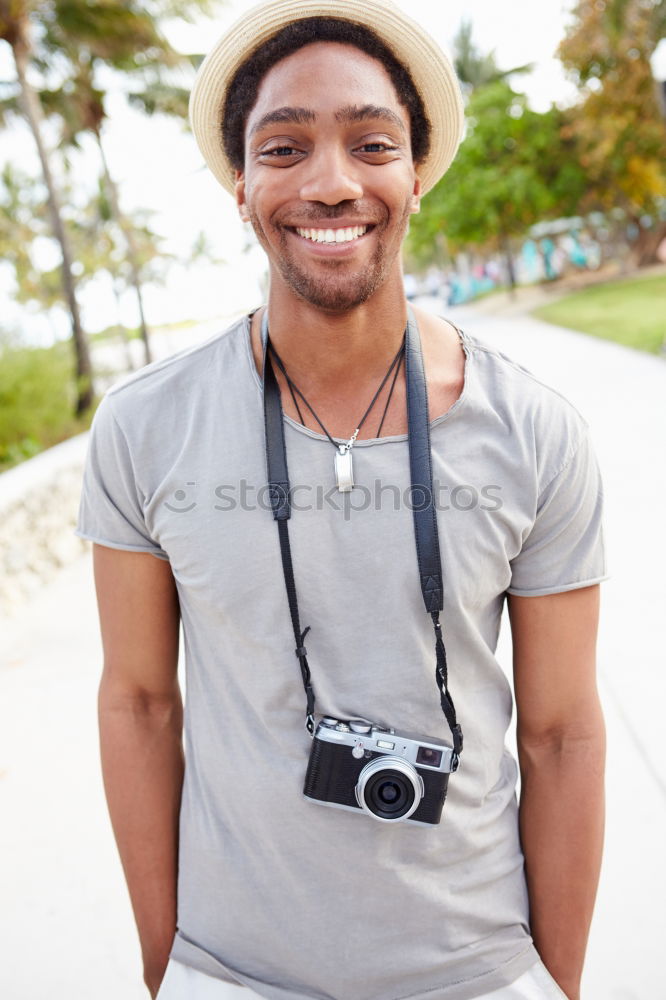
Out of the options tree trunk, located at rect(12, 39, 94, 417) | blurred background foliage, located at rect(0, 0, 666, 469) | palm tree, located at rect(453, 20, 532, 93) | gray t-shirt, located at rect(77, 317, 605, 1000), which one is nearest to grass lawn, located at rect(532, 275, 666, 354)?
blurred background foliage, located at rect(0, 0, 666, 469)

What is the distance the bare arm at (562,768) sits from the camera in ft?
4.81

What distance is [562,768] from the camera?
152 centimetres

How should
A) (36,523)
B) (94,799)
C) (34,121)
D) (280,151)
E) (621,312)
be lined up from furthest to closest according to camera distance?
(621,312) < (34,121) < (36,523) < (94,799) < (280,151)

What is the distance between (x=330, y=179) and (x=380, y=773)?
93 centimetres

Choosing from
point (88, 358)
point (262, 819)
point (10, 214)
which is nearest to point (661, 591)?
point (262, 819)

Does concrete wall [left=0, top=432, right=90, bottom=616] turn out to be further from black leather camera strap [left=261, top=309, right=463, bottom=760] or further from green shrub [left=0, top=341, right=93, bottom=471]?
black leather camera strap [left=261, top=309, right=463, bottom=760]

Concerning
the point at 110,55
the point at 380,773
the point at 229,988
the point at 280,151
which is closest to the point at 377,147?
the point at 280,151

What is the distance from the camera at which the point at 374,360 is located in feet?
5.05

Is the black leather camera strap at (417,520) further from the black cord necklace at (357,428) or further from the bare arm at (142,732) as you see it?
the bare arm at (142,732)

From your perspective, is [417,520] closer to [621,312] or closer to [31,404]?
[31,404]

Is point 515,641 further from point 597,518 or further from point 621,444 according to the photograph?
point 621,444

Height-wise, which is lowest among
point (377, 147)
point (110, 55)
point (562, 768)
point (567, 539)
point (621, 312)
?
point (621, 312)

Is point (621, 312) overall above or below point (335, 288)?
below

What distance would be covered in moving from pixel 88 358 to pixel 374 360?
36.5ft
